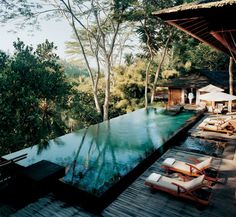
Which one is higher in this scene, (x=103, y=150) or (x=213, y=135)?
(x=213, y=135)

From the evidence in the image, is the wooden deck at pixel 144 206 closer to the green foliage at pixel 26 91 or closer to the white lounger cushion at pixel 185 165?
the white lounger cushion at pixel 185 165

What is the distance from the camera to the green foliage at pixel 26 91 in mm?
11383

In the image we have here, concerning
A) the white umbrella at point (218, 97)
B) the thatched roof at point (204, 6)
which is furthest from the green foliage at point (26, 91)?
the thatched roof at point (204, 6)

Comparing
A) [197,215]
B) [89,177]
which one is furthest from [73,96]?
[197,215]

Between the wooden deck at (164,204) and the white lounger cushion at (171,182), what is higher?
the white lounger cushion at (171,182)

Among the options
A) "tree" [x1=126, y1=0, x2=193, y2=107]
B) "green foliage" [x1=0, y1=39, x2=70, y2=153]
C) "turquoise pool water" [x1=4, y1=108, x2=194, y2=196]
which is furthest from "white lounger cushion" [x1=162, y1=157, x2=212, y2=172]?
"tree" [x1=126, y1=0, x2=193, y2=107]

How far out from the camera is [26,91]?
12070 mm

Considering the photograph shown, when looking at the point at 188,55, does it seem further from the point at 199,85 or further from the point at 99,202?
the point at 99,202

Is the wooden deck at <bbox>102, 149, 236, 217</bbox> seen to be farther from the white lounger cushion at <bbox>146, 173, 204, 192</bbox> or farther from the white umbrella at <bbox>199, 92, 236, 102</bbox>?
the white umbrella at <bbox>199, 92, 236, 102</bbox>

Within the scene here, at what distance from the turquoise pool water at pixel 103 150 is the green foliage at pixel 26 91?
5.91 feet

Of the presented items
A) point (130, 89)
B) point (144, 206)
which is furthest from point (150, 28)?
point (144, 206)

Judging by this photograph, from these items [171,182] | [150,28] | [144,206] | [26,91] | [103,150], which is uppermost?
[150,28]

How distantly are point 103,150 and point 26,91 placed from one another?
210 inches

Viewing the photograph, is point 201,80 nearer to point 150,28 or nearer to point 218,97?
point 150,28
